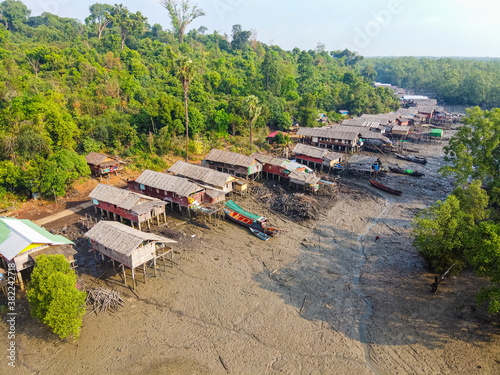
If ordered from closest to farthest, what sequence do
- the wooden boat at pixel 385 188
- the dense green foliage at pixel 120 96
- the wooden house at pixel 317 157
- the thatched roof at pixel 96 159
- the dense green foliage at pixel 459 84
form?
the dense green foliage at pixel 120 96 → the thatched roof at pixel 96 159 → the wooden boat at pixel 385 188 → the wooden house at pixel 317 157 → the dense green foliage at pixel 459 84

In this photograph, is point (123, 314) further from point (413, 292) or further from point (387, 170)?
point (387, 170)

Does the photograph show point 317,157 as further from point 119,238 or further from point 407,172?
point 119,238

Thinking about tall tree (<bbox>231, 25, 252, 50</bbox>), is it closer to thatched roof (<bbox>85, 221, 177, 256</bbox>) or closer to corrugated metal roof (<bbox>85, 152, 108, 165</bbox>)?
corrugated metal roof (<bbox>85, 152, 108, 165</bbox>)

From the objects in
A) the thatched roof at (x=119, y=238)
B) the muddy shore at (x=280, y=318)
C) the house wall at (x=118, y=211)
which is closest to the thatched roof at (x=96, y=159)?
the house wall at (x=118, y=211)

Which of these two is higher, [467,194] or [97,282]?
[467,194]

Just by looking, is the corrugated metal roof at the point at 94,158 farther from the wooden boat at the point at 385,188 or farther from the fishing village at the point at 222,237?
the wooden boat at the point at 385,188

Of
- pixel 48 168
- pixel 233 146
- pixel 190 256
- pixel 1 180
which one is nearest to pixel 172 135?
pixel 233 146
